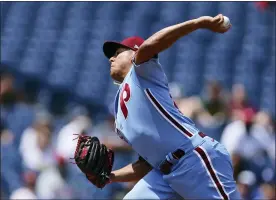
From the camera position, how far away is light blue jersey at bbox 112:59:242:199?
348 centimetres

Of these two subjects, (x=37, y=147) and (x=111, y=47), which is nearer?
(x=111, y=47)

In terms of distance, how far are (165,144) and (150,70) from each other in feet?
1.24

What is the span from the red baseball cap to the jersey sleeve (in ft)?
0.90

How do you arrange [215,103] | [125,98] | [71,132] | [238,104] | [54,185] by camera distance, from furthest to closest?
[238,104]
[215,103]
[71,132]
[54,185]
[125,98]

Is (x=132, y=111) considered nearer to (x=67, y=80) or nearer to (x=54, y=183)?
(x=54, y=183)

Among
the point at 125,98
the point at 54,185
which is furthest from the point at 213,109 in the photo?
the point at 125,98

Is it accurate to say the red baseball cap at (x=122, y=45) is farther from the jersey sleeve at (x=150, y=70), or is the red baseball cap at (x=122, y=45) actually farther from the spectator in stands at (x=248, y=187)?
the spectator in stands at (x=248, y=187)

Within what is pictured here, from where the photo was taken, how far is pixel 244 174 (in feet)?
21.9

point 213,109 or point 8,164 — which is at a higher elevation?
point 213,109

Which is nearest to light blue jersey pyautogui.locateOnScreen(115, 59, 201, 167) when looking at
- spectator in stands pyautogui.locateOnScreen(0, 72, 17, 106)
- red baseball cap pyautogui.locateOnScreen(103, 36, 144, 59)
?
red baseball cap pyautogui.locateOnScreen(103, 36, 144, 59)

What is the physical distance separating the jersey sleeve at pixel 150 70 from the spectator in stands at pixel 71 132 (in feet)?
12.7

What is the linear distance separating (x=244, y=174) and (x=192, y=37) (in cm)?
408

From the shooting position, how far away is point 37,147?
299 inches

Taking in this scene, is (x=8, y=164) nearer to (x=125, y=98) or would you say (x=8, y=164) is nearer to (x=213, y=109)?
(x=213, y=109)
